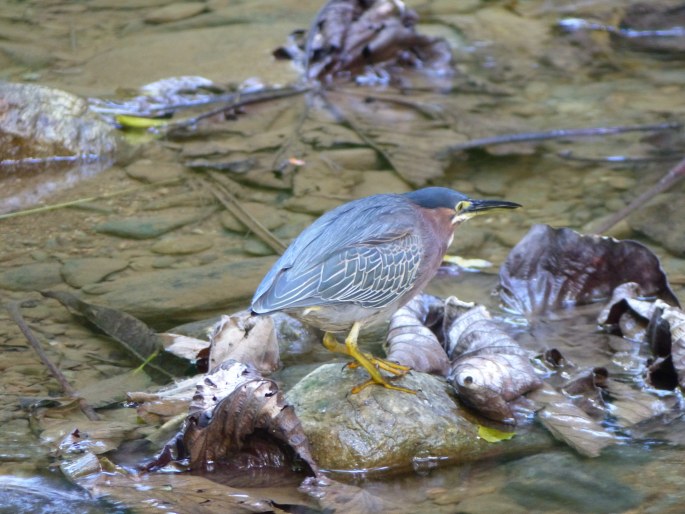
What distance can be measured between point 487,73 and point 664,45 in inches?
86.7

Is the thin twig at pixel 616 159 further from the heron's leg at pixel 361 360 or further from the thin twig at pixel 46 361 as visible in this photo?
the thin twig at pixel 46 361

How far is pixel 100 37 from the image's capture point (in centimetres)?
948

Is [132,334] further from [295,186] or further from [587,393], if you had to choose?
[295,186]

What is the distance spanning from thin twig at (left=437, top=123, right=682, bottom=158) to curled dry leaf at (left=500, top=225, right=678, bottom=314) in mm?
2112

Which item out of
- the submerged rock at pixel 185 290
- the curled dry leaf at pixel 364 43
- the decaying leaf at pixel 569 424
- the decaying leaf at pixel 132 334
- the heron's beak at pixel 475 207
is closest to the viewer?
the decaying leaf at pixel 569 424

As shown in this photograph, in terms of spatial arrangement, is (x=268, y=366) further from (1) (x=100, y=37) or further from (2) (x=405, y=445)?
(1) (x=100, y=37)

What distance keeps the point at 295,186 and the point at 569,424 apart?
3393mm

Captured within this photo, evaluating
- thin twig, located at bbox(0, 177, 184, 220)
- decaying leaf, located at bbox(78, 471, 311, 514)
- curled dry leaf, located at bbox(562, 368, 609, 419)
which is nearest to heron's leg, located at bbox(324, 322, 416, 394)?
decaying leaf, located at bbox(78, 471, 311, 514)

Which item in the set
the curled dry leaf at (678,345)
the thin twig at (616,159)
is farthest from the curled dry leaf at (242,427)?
the thin twig at (616,159)

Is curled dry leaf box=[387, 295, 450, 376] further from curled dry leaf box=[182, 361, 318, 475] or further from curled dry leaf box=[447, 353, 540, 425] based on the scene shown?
curled dry leaf box=[182, 361, 318, 475]

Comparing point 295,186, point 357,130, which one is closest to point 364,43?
point 357,130

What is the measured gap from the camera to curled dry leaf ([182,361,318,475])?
3.58 metres

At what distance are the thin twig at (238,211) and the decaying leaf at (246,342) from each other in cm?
142

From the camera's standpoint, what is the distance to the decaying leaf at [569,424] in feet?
12.7
